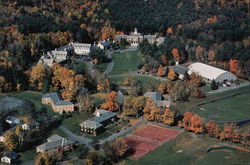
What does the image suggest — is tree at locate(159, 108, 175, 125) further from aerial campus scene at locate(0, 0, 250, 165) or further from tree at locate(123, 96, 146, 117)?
tree at locate(123, 96, 146, 117)

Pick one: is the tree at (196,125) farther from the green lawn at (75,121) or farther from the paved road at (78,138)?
the green lawn at (75,121)

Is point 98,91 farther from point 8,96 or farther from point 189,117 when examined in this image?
point 189,117

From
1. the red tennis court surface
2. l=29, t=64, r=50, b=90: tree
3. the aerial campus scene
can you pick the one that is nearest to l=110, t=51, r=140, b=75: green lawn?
the aerial campus scene

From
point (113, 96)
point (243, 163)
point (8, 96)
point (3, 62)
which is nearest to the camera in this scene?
point (243, 163)

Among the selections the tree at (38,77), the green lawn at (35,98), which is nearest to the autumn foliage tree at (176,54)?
the tree at (38,77)

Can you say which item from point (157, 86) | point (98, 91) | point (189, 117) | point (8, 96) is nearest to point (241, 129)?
point (189, 117)

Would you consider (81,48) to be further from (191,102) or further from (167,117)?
(167,117)
